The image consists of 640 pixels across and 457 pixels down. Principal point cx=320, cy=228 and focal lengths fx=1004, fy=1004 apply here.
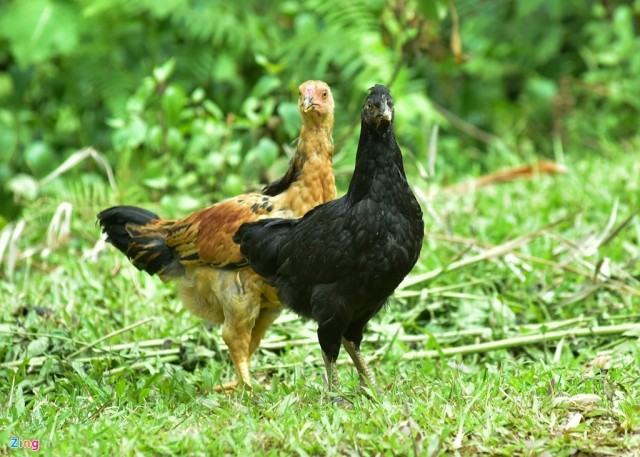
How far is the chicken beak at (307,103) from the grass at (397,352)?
127cm

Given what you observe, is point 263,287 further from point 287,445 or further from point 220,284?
point 287,445

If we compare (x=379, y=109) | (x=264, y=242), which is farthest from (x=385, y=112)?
(x=264, y=242)

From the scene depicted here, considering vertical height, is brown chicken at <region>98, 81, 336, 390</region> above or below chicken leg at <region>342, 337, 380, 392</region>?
above

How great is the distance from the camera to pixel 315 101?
4.79 m

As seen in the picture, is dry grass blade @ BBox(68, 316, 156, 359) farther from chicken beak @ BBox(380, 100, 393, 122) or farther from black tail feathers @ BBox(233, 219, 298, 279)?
chicken beak @ BBox(380, 100, 393, 122)

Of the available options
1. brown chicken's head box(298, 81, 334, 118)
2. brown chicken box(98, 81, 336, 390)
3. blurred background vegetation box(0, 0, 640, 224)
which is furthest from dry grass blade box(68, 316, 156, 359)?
blurred background vegetation box(0, 0, 640, 224)

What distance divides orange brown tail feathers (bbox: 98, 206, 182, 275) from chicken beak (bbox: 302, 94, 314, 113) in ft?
3.39

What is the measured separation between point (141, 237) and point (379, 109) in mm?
1708

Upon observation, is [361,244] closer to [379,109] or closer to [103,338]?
[379,109]

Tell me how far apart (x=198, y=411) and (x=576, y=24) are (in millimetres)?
7350

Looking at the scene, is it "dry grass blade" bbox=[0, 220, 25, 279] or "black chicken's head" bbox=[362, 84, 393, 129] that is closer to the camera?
"black chicken's head" bbox=[362, 84, 393, 129]

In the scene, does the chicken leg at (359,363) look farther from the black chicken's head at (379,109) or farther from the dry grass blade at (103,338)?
the dry grass blade at (103,338)

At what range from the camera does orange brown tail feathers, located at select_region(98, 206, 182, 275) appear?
5.15 meters

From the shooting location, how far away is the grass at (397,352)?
371cm
